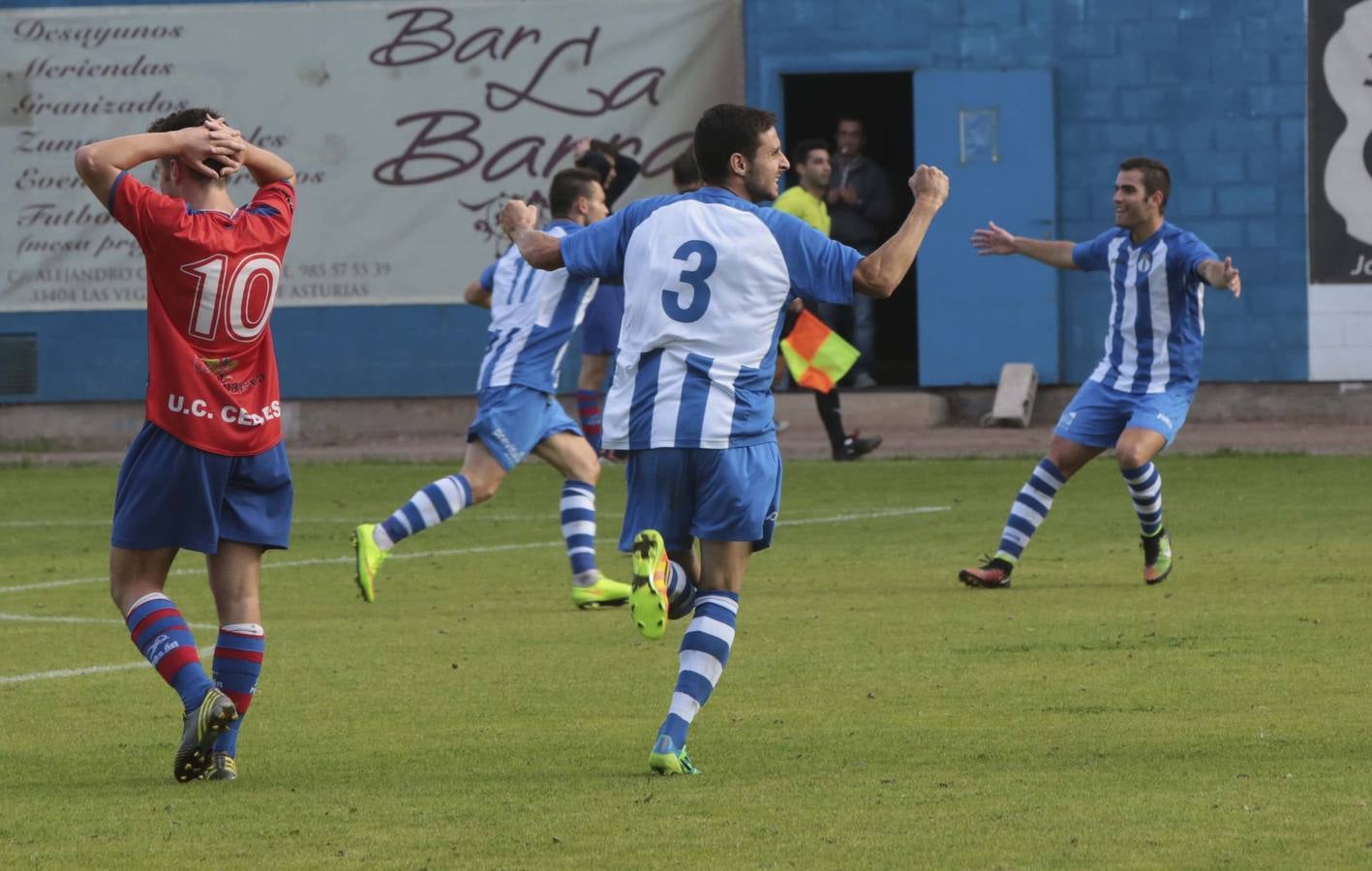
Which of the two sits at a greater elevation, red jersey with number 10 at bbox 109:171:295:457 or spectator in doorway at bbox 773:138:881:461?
red jersey with number 10 at bbox 109:171:295:457

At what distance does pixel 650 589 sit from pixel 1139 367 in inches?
217

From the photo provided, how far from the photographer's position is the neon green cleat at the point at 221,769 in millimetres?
6340

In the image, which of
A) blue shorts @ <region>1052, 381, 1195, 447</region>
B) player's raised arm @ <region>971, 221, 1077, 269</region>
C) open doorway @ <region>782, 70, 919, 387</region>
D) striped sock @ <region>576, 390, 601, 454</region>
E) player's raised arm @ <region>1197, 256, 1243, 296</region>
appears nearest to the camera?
player's raised arm @ <region>1197, 256, 1243, 296</region>

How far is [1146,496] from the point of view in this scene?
10.9m

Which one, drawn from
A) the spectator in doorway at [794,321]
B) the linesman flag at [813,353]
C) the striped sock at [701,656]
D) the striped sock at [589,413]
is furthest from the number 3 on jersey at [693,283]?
the spectator in doorway at [794,321]

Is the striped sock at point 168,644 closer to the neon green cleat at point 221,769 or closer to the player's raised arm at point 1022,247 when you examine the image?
the neon green cleat at point 221,769

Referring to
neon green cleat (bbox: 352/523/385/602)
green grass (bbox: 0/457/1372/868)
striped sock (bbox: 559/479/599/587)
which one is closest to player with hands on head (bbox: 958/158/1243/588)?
green grass (bbox: 0/457/1372/868)

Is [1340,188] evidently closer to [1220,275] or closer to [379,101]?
[379,101]

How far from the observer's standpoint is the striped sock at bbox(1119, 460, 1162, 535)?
35.7 feet

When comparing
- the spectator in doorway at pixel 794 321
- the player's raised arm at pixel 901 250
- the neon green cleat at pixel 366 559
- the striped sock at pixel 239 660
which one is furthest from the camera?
the spectator in doorway at pixel 794 321

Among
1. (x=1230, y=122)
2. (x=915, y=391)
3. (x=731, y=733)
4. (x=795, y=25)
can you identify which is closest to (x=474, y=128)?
(x=795, y=25)

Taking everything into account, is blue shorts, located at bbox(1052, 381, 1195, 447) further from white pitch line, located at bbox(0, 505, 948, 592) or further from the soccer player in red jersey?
the soccer player in red jersey

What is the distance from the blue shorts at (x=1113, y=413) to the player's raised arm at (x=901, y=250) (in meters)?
4.85

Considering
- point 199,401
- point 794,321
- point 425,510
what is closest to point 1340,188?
point 794,321
